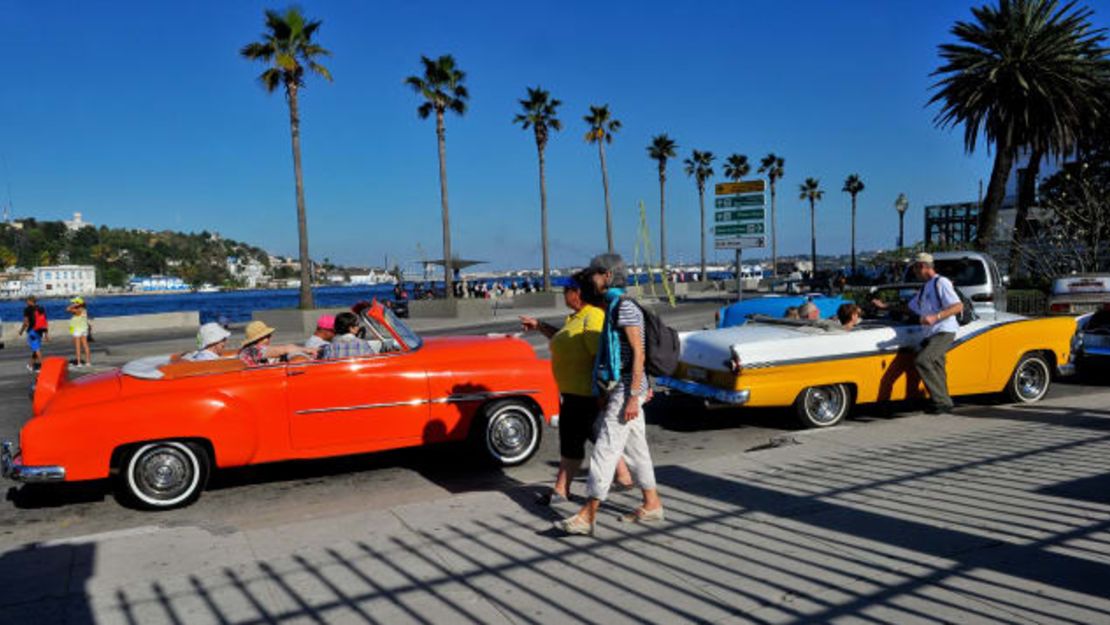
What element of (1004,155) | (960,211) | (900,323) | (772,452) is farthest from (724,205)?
(960,211)

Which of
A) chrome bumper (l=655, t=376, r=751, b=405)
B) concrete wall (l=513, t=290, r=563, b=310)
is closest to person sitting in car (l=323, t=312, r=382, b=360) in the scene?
chrome bumper (l=655, t=376, r=751, b=405)

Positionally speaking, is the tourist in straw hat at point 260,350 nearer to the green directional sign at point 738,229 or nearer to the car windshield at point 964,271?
the green directional sign at point 738,229

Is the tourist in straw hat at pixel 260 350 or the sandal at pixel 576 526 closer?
the sandal at pixel 576 526

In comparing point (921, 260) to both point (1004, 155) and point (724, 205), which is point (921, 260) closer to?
point (724, 205)

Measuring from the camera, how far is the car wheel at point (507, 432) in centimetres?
654

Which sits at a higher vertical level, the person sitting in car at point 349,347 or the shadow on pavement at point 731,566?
the person sitting in car at point 349,347

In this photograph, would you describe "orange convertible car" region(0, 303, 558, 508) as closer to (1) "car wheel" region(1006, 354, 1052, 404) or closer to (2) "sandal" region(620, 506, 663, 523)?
(2) "sandal" region(620, 506, 663, 523)

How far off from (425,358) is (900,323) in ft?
16.5

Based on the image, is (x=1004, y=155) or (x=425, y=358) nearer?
(x=425, y=358)

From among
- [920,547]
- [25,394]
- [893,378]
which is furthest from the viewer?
[25,394]

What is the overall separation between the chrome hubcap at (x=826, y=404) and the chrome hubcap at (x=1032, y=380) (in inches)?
95.5

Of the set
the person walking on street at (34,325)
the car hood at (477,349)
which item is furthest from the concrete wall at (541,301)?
the car hood at (477,349)

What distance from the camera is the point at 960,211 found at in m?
71.2

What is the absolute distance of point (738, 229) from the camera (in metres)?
13.2
